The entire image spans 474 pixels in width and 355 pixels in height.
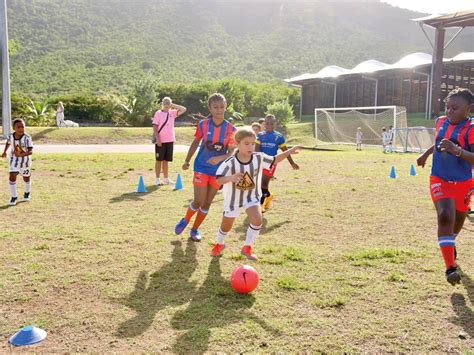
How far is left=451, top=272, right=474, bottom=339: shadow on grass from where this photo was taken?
4.00 metres

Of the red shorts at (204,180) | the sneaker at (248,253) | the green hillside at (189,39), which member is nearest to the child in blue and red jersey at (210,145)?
the red shorts at (204,180)

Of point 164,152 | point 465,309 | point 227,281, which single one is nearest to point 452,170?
point 465,309

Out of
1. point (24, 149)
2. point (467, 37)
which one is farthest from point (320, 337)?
point (467, 37)

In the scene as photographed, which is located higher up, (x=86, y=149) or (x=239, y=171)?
(x=239, y=171)

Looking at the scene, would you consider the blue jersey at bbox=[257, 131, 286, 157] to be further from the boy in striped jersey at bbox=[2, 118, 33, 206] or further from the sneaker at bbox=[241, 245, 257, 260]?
the boy in striped jersey at bbox=[2, 118, 33, 206]

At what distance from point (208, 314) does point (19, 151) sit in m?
6.46

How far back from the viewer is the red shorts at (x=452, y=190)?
5.15m

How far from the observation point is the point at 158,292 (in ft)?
15.6

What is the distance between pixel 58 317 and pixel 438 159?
4.29 m

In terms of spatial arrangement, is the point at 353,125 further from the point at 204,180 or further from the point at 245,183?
the point at 245,183

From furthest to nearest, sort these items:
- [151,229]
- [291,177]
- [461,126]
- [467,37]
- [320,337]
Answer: [467,37], [291,177], [151,229], [461,126], [320,337]

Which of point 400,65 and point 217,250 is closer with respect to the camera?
point 217,250

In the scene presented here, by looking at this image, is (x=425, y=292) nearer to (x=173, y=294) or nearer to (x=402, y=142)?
(x=173, y=294)

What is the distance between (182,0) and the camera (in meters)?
148
